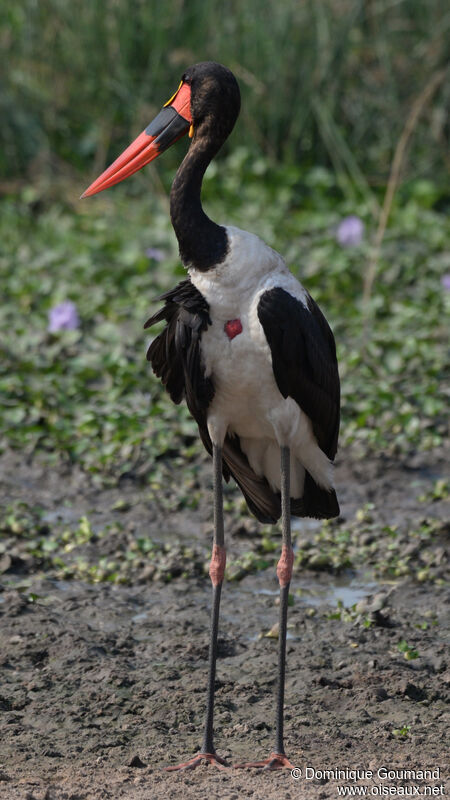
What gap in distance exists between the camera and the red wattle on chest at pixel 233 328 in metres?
3.21

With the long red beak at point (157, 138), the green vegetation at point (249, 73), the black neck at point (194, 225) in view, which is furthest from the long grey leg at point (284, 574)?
the green vegetation at point (249, 73)

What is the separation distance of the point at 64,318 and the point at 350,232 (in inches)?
77.2

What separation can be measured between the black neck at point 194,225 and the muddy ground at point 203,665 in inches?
52.7

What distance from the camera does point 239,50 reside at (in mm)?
8234

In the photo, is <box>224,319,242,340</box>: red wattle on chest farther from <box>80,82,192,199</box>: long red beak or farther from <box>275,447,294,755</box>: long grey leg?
<box>80,82,192,199</box>: long red beak

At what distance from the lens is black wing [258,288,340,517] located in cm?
317

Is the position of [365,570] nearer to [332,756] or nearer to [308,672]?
[308,672]

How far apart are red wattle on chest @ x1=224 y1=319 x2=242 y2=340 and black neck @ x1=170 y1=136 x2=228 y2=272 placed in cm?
16

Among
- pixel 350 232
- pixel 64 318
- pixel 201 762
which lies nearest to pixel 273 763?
pixel 201 762

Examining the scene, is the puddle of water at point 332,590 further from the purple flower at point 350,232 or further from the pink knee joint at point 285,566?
the purple flower at point 350,232

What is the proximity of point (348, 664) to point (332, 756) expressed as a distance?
0.55 meters

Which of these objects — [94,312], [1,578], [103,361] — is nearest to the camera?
[1,578]

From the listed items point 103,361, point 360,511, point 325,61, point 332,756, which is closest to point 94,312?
point 103,361

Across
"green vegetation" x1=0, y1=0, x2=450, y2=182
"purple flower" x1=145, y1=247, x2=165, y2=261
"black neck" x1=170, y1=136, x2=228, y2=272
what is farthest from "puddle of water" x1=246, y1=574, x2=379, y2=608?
"green vegetation" x1=0, y1=0, x2=450, y2=182
